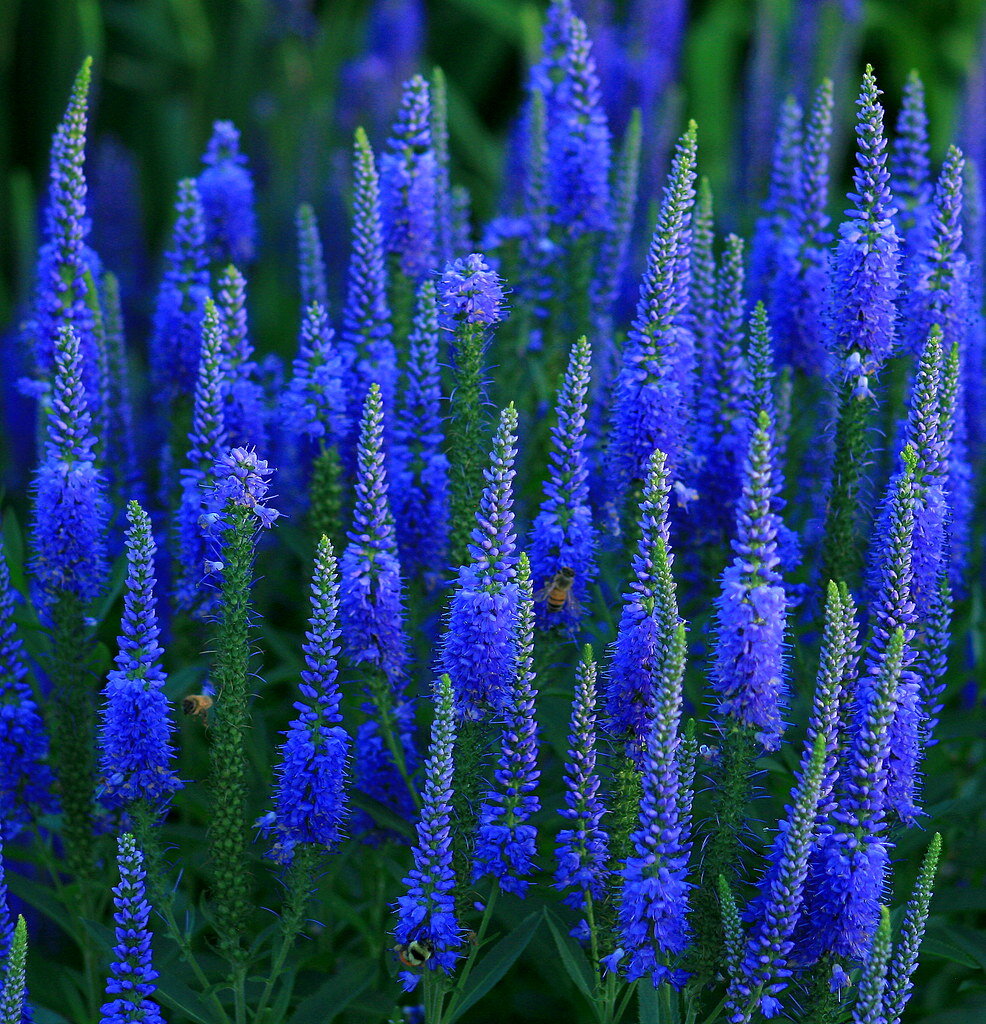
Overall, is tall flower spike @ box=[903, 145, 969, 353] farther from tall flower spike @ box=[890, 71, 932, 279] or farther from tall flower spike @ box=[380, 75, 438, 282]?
tall flower spike @ box=[380, 75, 438, 282]

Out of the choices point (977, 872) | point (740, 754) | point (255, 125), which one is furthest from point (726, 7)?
point (740, 754)

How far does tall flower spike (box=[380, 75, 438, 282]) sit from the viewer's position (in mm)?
4289

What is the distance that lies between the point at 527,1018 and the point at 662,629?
6.84ft

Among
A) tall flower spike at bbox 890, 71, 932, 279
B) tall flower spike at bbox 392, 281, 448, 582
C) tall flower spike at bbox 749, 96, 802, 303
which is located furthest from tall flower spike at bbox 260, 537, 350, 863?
tall flower spike at bbox 749, 96, 802, 303

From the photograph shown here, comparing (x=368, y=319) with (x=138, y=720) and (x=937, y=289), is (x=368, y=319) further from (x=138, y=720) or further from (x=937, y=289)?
(x=937, y=289)

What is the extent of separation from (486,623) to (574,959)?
2.82ft

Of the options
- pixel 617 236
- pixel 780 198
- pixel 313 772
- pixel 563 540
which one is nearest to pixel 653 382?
pixel 563 540

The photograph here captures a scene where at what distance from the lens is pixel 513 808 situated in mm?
3141

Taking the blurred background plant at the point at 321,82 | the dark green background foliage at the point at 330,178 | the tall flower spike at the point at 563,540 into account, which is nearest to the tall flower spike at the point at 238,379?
the dark green background foliage at the point at 330,178

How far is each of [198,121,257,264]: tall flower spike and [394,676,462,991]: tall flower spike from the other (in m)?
2.55

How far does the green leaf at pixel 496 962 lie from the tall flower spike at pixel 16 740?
133 centimetres

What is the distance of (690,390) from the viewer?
3834 millimetres

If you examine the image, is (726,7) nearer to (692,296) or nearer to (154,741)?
(692,296)

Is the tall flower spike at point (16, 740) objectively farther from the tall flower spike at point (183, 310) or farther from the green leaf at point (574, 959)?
the green leaf at point (574, 959)
